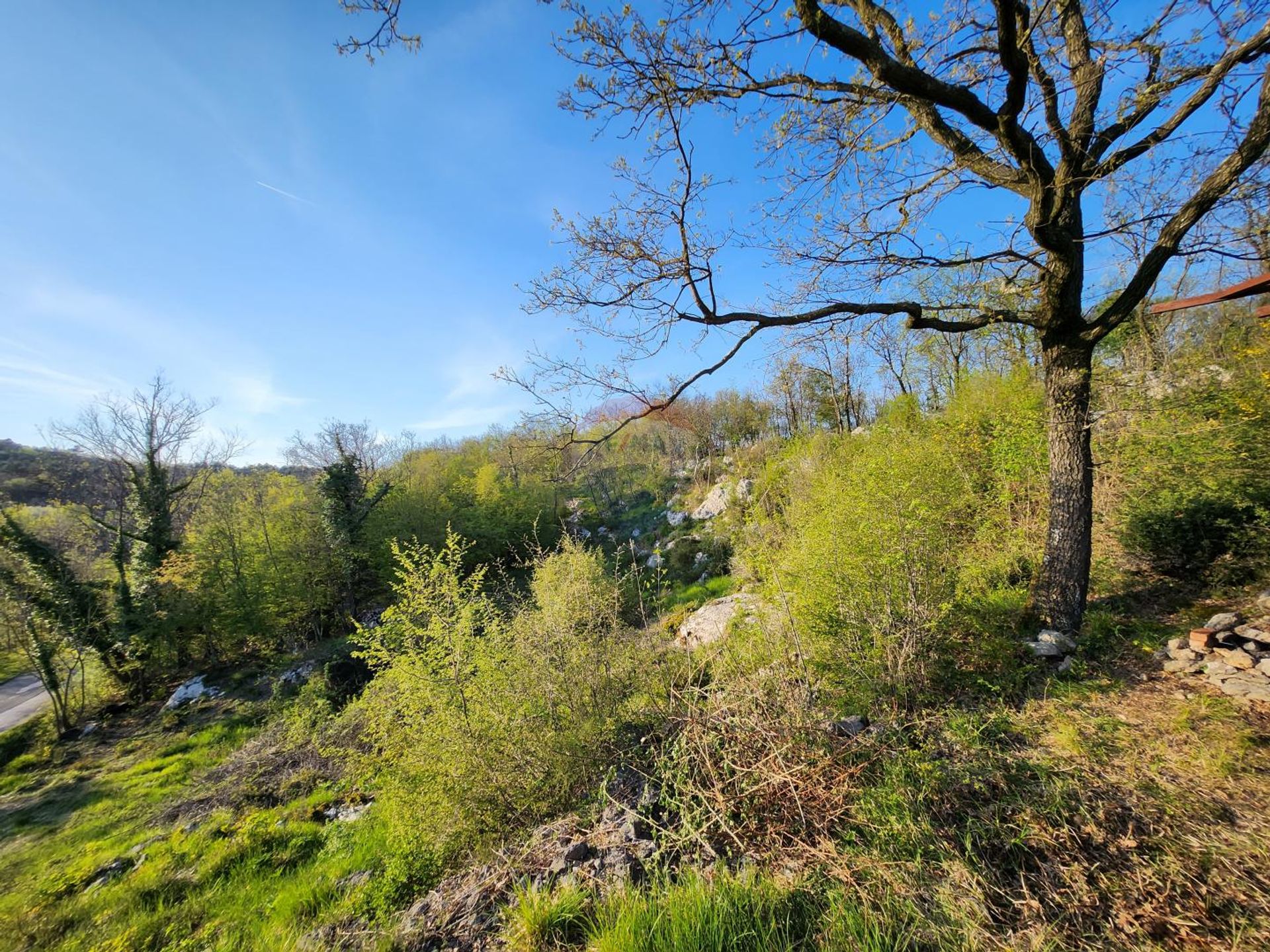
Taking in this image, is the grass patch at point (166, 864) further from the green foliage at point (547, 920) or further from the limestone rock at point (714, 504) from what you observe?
the limestone rock at point (714, 504)

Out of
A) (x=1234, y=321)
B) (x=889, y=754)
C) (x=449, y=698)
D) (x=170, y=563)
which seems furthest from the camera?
(x=170, y=563)

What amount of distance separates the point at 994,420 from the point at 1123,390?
9.78 feet

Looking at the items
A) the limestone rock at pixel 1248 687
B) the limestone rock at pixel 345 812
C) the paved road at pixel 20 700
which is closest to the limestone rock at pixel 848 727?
the limestone rock at pixel 1248 687

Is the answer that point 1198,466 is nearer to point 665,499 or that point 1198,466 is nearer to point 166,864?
point 166,864

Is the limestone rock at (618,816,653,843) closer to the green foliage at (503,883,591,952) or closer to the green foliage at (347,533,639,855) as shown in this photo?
the green foliage at (503,883,591,952)

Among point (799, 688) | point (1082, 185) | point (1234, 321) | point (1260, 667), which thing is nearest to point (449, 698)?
point (799, 688)

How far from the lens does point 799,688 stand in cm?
311

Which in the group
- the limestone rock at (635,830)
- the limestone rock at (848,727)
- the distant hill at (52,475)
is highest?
the distant hill at (52,475)

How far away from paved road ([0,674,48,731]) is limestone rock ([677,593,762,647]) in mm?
20668

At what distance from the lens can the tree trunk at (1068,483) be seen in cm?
401

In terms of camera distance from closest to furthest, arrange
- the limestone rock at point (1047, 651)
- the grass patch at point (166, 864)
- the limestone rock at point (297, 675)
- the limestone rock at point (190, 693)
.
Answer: the limestone rock at point (1047, 651)
the grass patch at point (166, 864)
the limestone rock at point (297, 675)
the limestone rock at point (190, 693)

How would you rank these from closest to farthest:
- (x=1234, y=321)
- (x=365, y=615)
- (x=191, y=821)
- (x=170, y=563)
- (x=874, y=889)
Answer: (x=874, y=889) → (x=191, y=821) → (x=1234, y=321) → (x=170, y=563) → (x=365, y=615)

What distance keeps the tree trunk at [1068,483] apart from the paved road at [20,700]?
83.0 feet

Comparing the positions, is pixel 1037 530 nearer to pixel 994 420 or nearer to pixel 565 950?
pixel 994 420
